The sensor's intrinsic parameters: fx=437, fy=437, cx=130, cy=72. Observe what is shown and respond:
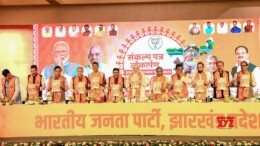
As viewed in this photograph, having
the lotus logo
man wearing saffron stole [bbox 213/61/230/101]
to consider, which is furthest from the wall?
man wearing saffron stole [bbox 213/61/230/101]

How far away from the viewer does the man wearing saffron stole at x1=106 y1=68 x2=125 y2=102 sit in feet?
22.3

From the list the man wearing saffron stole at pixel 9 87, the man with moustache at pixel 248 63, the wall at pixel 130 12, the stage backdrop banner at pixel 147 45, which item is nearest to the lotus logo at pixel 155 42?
the stage backdrop banner at pixel 147 45

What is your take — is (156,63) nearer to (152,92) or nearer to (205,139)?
(152,92)

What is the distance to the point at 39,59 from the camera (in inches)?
310

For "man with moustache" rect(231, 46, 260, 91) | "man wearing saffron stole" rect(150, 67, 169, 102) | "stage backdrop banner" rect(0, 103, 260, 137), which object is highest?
"man with moustache" rect(231, 46, 260, 91)

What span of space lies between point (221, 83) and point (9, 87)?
353 cm

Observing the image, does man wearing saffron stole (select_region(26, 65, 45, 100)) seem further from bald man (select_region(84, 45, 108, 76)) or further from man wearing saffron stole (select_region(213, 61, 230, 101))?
man wearing saffron stole (select_region(213, 61, 230, 101))

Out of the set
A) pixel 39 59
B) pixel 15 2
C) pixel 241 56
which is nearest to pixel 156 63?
pixel 241 56

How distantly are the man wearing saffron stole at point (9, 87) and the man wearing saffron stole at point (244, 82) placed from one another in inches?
144

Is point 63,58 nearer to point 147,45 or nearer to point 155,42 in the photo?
point 147,45

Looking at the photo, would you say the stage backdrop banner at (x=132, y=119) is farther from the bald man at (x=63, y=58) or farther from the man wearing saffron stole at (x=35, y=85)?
the bald man at (x=63, y=58)

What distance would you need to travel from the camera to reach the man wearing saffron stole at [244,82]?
22.9ft

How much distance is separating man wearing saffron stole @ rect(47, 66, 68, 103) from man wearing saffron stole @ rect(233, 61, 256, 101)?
9.13 feet

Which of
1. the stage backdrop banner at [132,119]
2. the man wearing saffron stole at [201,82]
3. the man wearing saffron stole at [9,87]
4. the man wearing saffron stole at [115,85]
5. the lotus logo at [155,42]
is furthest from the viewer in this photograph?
the lotus logo at [155,42]
